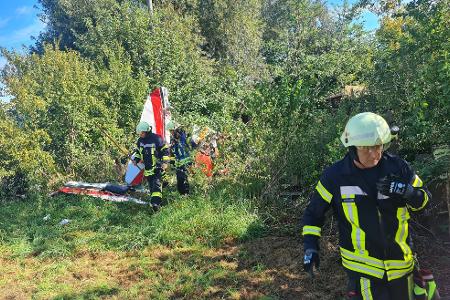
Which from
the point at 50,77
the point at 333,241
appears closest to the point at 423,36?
the point at 333,241

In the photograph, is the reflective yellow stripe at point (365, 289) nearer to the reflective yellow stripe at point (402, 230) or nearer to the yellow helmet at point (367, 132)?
the reflective yellow stripe at point (402, 230)

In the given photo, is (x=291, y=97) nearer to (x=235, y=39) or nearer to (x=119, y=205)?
(x=119, y=205)

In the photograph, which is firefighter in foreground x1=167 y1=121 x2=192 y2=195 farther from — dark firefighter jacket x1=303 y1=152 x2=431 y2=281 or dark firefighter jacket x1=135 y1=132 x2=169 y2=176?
dark firefighter jacket x1=303 y1=152 x2=431 y2=281

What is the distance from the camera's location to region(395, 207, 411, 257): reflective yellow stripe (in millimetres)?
2520

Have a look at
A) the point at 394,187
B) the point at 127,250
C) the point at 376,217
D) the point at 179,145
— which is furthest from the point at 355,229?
the point at 179,145

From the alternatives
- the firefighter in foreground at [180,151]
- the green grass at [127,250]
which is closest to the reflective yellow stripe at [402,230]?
the green grass at [127,250]

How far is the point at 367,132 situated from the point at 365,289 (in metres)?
0.97

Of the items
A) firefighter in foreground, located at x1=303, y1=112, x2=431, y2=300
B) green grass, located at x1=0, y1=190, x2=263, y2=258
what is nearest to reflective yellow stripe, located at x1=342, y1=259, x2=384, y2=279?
firefighter in foreground, located at x1=303, y1=112, x2=431, y2=300

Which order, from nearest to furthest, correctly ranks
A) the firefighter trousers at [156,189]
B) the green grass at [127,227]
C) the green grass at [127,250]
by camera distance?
1. the green grass at [127,250]
2. the green grass at [127,227]
3. the firefighter trousers at [156,189]

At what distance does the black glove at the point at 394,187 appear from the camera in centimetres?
235

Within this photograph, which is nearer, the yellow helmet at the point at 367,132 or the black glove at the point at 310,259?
the yellow helmet at the point at 367,132

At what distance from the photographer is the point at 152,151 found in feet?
26.6

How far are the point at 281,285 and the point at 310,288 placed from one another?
34 centimetres

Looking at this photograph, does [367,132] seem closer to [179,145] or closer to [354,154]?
[354,154]
